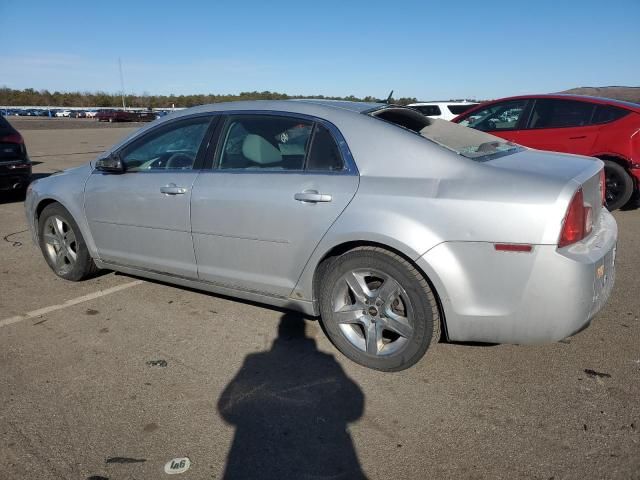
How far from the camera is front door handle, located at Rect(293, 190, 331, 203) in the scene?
9.87 ft

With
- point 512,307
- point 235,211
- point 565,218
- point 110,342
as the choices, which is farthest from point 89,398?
point 565,218

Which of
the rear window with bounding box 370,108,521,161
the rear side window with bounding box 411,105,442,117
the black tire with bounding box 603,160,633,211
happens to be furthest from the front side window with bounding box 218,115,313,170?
the rear side window with bounding box 411,105,442,117

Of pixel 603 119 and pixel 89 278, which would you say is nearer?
pixel 89 278

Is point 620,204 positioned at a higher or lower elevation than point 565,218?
lower

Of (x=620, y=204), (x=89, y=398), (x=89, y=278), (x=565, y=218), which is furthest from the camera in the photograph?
(x=620, y=204)

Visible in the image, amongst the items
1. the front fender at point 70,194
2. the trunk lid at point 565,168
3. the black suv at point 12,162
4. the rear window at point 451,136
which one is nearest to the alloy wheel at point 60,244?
the front fender at point 70,194

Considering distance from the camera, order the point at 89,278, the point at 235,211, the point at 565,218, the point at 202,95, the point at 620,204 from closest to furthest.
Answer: the point at 565,218
the point at 235,211
the point at 89,278
the point at 620,204
the point at 202,95

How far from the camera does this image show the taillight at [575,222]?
252cm

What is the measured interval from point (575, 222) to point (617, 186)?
527cm

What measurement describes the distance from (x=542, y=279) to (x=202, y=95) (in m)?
85.3

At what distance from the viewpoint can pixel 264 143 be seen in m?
3.47

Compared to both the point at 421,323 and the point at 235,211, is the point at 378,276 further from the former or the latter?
the point at 235,211

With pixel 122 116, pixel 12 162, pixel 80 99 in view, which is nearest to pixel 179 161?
pixel 12 162

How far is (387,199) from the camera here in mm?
2834
